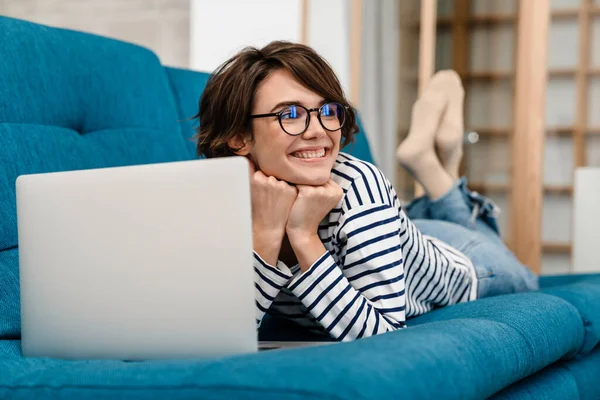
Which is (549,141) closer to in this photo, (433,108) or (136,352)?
(433,108)

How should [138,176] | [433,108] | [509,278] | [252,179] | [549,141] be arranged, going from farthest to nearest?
1. [549,141]
2. [433,108]
3. [509,278]
4. [252,179]
5. [138,176]

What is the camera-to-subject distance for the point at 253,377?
0.78 meters

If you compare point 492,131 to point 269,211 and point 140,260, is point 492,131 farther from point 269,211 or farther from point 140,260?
point 140,260

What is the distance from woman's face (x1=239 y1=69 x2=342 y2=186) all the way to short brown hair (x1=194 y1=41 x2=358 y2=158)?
1 centimetres

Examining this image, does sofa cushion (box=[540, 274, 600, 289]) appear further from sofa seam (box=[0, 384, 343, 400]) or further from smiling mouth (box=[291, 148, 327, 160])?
sofa seam (box=[0, 384, 343, 400])

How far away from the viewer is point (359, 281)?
1163mm

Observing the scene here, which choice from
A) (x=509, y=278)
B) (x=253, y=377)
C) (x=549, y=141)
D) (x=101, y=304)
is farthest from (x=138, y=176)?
(x=549, y=141)

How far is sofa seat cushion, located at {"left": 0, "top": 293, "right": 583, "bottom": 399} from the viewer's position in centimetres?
76

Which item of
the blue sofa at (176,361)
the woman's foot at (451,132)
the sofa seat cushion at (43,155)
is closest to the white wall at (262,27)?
the woman's foot at (451,132)

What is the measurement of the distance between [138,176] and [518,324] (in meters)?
0.60

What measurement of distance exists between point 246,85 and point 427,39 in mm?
2265

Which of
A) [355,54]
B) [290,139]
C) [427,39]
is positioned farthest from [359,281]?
[355,54]

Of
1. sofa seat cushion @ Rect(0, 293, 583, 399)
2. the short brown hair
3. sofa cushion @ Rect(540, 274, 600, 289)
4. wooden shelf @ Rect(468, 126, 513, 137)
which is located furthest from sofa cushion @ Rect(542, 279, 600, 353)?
wooden shelf @ Rect(468, 126, 513, 137)

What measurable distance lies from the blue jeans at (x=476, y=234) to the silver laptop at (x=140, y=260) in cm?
101
